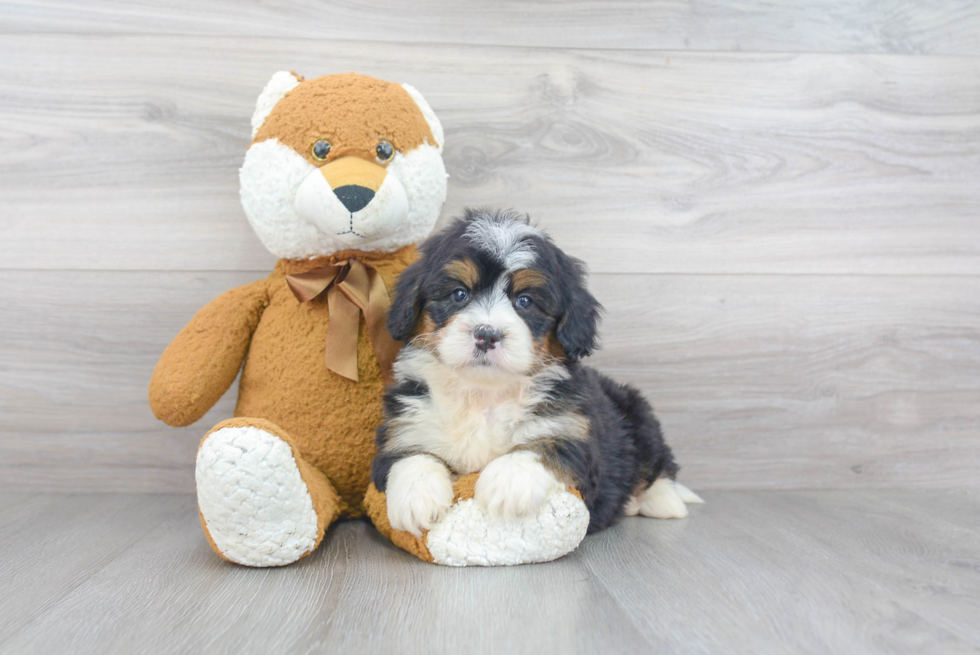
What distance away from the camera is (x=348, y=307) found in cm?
166

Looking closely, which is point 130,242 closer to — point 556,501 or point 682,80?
point 556,501

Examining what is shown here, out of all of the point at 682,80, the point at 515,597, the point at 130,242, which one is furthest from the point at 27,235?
the point at 682,80

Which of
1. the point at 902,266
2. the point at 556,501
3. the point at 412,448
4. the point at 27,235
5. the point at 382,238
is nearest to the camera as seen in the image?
the point at 556,501

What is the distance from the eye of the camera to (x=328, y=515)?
4.94 feet

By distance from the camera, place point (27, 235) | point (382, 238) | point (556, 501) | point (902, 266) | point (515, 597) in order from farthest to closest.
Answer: point (902, 266)
point (27, 235)
point (382, 238)
point (556, 501)
point (515, 597)

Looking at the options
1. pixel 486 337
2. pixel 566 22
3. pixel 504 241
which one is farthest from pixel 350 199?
pixel 566 22

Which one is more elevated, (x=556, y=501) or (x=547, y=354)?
(x=547, y=354)

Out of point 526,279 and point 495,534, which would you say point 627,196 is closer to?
point 526,279

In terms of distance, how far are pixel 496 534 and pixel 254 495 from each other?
1.48 feet

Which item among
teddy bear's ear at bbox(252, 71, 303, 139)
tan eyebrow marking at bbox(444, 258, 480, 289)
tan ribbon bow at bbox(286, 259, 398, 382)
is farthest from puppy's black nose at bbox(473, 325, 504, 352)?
teddy bear's ear at bbox(252, 71, 303, 139)

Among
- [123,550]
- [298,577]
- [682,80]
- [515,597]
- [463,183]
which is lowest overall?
[123,550]

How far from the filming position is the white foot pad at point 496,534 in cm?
140

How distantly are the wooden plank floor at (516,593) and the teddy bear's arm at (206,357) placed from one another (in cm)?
30

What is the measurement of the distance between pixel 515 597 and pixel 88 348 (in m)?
1.46
